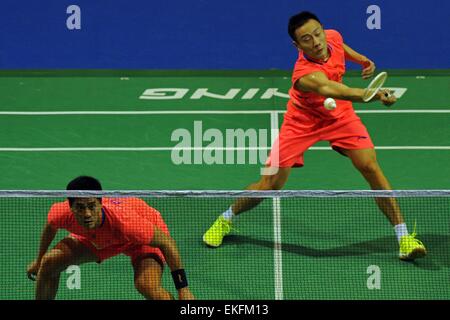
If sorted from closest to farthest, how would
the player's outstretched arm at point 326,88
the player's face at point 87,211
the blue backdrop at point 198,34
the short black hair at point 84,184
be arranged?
1. the player's face at point 87,211
2. the short black hair at point 84,184
3. the player's outstretched arm at point 326,88
4. the blue backdrop at point 198,34

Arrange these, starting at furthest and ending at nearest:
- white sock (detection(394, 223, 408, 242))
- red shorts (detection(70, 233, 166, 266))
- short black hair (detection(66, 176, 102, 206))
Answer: white sock (detection(394, 223, 408, 242)), red shorts (detection(70, 233, 166, 266)), short black hair (detection(66, 176, 102, 206))

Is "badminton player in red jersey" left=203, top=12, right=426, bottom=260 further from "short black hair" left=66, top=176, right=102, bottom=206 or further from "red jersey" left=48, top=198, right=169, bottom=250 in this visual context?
"short black hair" left=66, top=176, right=102, bottom=206

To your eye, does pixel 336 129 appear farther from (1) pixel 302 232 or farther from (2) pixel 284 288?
(2) pixel 284 288

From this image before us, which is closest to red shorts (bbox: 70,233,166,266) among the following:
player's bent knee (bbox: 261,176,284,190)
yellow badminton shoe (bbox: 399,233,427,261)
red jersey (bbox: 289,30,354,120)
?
player's bent knee (bbox: 261,176,284,190)

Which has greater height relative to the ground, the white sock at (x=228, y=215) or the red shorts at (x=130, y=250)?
the white sock at (x=228, y=215)

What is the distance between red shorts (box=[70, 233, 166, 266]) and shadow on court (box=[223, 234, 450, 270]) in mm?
1693

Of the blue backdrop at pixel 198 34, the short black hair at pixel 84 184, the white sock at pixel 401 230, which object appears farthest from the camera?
the blue backdrop at pixel 198 34

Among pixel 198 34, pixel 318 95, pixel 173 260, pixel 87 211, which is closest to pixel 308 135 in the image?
pixel 318 95

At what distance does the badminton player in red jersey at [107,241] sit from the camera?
755 centimetres

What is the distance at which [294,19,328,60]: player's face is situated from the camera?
9375mm

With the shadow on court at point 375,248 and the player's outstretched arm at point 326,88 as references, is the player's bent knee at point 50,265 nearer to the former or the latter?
the shadow on court at point 375,248

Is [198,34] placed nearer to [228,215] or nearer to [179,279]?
[228,215]

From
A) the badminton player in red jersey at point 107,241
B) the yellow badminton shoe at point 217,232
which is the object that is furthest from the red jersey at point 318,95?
the badminton player in red jersey at point 107,241

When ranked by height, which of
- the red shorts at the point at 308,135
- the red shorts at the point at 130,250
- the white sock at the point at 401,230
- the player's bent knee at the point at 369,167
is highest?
the red shorts at the point at 308,135
